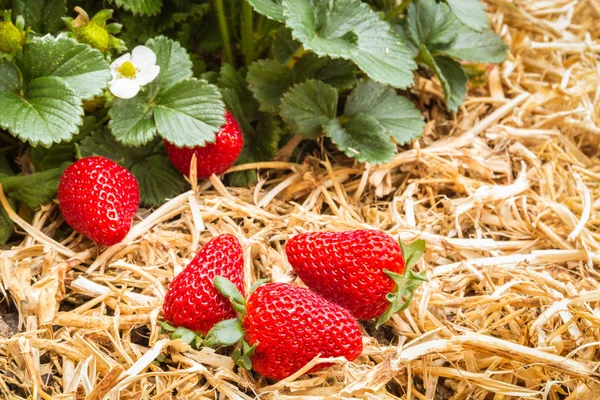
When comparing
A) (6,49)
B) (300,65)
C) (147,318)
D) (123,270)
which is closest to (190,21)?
(300,65)

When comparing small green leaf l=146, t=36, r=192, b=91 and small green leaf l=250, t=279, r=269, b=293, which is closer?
small green leaf l=250, t=279, r=269, b=293

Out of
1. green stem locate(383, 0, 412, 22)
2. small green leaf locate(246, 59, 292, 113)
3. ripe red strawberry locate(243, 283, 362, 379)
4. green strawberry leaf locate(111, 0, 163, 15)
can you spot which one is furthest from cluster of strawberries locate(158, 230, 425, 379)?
green stem locate(383, 0, 412, 22)

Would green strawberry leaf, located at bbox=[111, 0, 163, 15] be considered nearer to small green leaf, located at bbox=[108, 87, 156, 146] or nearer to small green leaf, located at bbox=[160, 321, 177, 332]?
small green leaf, located at bbox=[108, 87, 156, 146]

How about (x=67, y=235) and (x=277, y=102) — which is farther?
(x=277, y=102)

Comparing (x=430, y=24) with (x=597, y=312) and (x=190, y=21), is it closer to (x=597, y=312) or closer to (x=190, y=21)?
(x=190, y=21)

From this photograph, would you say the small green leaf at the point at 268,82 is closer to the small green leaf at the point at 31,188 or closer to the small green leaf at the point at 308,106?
the small green leaf at the point at 308,106

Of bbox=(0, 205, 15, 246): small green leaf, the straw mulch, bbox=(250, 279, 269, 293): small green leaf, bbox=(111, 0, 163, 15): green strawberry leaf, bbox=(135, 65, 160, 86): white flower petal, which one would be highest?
bbox=(111, 0, 163, 15): green strawberry leaf
